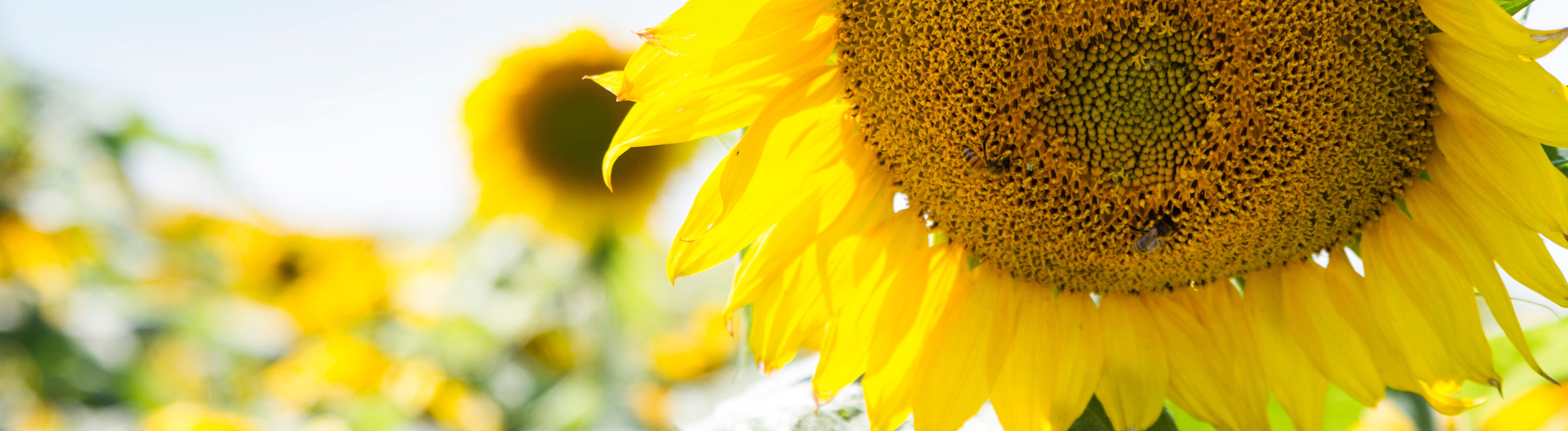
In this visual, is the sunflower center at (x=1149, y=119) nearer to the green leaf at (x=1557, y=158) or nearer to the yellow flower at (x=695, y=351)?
the green leaf at (x=1557, y=158)

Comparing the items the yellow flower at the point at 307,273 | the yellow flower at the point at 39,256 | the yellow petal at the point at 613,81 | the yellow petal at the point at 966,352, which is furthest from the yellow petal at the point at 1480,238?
the yellow flower at the point at 39,256

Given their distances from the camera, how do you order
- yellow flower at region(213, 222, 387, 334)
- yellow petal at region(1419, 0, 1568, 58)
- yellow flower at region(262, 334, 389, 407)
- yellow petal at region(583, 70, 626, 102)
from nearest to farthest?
yellow petal at region(1419, 0, 1568, 58)
yellow petal at region(583, 70, 626, 102)
yellow flower at region(262, 334, 389, 407)
yellow flower at region(213, 222, 387, 334)

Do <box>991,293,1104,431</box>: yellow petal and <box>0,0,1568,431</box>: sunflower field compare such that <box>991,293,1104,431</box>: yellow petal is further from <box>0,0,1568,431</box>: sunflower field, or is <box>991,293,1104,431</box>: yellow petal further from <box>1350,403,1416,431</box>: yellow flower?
<box>1350,403,1416,431</box>: yellow flower

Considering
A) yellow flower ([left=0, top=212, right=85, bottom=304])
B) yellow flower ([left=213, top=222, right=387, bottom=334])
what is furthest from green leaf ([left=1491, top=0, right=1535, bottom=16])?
yellow flower ([left=0, top=212, right=85, bottom=304])

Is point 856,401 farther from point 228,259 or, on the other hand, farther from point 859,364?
point 228,259

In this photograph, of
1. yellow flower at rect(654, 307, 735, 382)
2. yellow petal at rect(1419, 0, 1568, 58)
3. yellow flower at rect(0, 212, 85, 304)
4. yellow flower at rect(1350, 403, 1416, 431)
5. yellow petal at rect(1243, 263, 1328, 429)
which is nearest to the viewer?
yellow petal at rect(1419, 0, 1568, 58)

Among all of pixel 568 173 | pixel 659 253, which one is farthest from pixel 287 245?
pixel 659 253

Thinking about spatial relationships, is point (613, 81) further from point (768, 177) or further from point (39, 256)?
point (39, 256)
